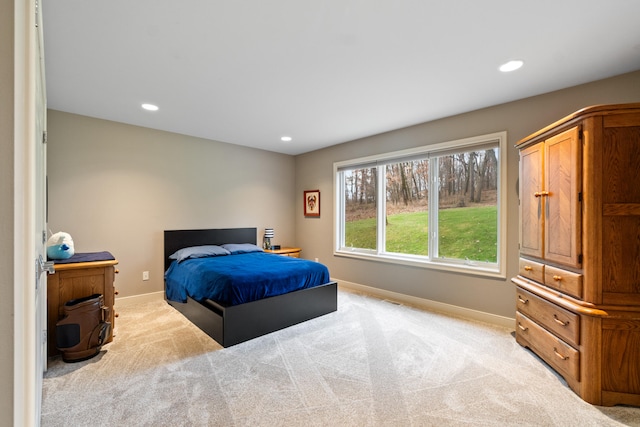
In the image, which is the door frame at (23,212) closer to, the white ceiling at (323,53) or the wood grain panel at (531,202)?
the white ceiling at (323,53)

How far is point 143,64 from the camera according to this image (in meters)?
2.32

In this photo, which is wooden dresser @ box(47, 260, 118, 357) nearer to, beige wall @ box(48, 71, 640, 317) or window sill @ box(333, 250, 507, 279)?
beige wall @ box(48, 71, 640, 317)

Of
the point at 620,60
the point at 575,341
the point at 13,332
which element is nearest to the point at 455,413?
the point at 575,341

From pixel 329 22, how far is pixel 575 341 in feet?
8.94

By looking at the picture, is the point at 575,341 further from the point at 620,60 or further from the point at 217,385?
the point at 217,385

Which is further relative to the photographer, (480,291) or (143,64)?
(480,291)

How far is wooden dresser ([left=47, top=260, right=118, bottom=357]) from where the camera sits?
2.39m

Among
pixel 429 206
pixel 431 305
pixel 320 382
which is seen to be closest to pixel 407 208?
pixel 429 206

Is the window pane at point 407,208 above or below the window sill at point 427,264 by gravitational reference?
above

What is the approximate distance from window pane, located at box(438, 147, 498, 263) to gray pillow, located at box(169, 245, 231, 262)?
3059mm

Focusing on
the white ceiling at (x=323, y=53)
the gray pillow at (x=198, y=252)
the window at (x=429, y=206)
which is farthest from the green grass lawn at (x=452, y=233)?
the gray pillow at (x=198, y=252)

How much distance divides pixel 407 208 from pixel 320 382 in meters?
2.73

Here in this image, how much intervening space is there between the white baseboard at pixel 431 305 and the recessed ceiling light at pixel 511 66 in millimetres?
2469

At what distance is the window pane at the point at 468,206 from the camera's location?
3307 millimetres
